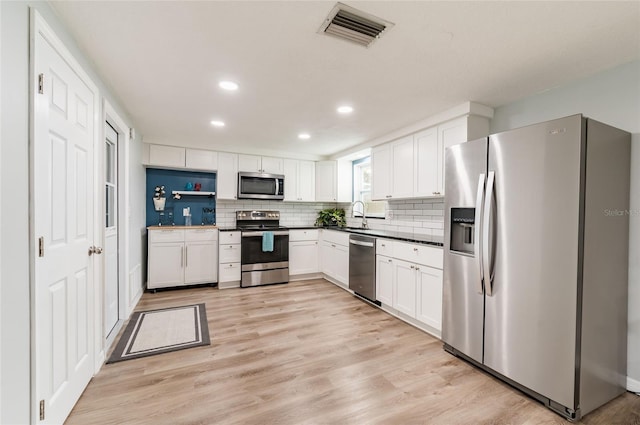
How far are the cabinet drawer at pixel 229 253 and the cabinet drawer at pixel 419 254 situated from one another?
2619 mm

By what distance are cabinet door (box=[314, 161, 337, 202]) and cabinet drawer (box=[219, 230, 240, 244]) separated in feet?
5.67

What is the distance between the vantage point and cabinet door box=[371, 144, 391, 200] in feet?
13.1

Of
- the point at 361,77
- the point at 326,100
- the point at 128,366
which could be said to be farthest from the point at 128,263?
the point at 361,77

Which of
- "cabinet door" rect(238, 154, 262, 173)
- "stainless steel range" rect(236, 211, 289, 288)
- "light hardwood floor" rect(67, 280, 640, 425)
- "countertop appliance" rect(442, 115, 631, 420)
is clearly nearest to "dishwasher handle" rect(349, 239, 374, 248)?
"light hardwood floor" rect(67, 280, 640, 425)

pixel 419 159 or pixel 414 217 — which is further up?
pixel 419 159

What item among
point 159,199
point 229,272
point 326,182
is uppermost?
point 326,182

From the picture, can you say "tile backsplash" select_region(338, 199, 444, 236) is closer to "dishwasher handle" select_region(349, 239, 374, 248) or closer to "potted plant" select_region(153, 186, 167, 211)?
"dishwasher handle" select_region(349, 239, 374, 248)

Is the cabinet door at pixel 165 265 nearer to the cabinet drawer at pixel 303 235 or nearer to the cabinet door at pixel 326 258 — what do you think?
the cabinet drawer at pixel 303 235

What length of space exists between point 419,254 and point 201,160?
3781 millimetres

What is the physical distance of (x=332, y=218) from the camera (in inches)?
225

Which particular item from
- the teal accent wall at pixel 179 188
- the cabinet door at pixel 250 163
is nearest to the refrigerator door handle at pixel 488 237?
the cabinet door at pixel 250 163

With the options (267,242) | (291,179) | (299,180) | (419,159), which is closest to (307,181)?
(299,180)

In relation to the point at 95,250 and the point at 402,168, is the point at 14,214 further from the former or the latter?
the point at 402,168

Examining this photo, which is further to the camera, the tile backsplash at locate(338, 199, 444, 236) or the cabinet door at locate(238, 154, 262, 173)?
the cabinet door at locate(238, 154, 262, 173)
